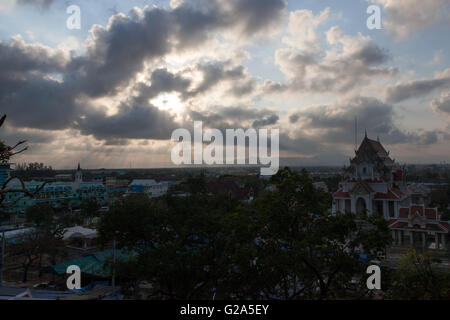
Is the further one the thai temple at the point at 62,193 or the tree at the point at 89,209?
the thai temple at the point at 62,193

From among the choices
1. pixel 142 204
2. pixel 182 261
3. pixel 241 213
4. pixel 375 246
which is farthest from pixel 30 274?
pixel 375 246

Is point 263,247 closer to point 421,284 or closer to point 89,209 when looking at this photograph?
point 421,284

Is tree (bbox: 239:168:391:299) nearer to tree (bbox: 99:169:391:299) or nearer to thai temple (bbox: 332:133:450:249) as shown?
tree (bbox: 99:169:391:299)

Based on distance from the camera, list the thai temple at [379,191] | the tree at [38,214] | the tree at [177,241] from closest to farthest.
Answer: the tree at [177,241] → the thai temple at [379,191] → the tree at [38,214]

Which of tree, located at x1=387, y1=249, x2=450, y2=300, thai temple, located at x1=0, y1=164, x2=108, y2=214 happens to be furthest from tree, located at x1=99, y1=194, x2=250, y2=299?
thai temple, located at x1=0, y1=164, x2=108, y2=214

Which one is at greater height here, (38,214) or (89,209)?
(38,214)

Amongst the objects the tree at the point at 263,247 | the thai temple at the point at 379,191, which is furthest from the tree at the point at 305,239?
the thai temple at the point at 379,191

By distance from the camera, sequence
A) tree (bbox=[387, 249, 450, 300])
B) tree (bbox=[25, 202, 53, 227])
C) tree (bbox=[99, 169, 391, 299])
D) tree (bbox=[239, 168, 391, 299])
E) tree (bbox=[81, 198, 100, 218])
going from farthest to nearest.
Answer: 1. tree (bbox=[81, 198, 100, 218])
2. tree (bbox=[25, 202, 53, 227])
3. tree (bbox=[99, 169, 391, 299])
4. tree (bbox=[239, 168, 391, 299])
5. tree (bbox=[387, 249, 450, 300])

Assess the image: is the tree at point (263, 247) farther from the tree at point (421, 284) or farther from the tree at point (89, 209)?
the tree at point (89, 209)

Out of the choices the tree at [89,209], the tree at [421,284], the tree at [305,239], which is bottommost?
the tree at [89,209]

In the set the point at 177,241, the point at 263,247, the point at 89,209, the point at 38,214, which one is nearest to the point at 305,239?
the point at 263,247
